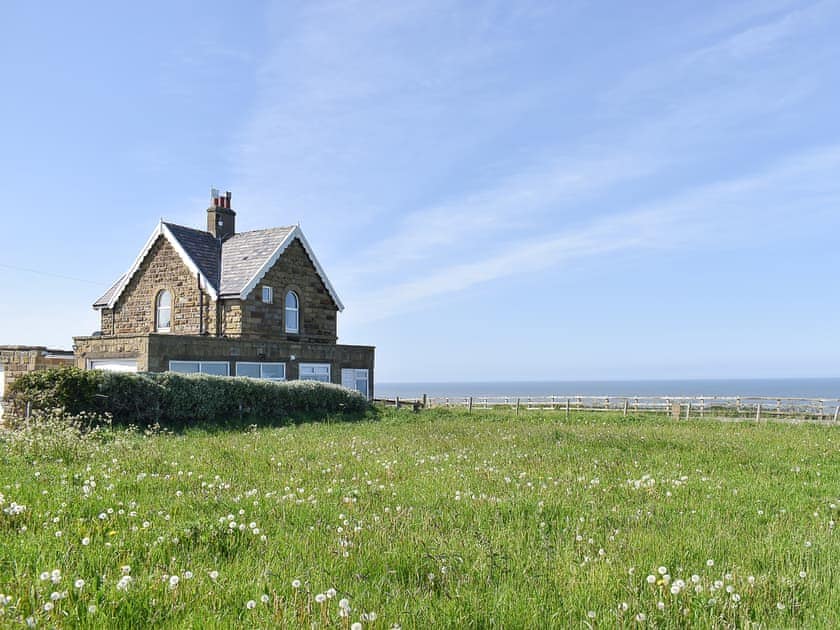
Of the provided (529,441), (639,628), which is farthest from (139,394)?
(639,628)

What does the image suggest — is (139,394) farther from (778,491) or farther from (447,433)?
(778,491)

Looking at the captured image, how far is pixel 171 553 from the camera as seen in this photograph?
652 centimetres

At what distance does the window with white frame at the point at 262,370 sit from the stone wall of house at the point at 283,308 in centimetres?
166

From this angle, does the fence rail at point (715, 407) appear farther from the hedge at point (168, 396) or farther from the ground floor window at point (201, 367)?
the ground floor window at point (201, 367)

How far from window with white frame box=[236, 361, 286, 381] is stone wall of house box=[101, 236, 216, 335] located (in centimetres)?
306

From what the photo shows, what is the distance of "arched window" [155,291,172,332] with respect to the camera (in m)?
34.7

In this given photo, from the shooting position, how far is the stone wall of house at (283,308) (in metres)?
32.7

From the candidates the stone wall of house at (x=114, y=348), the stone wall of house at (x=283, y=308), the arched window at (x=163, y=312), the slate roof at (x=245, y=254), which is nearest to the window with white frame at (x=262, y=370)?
the stone wall of house at (x=283, y=308)

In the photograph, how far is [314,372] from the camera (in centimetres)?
3516

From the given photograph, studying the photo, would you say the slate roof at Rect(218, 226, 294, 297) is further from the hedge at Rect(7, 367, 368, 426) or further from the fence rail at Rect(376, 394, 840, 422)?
the fence rail at Rect(376, 394, 840, 422)

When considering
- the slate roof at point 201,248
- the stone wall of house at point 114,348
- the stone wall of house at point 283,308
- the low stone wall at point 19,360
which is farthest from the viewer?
the slate roof at point 201,248

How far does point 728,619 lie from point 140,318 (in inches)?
1358

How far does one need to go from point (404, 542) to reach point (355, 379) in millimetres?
30949

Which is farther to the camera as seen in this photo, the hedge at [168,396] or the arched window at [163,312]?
the arched window at [163,312]
